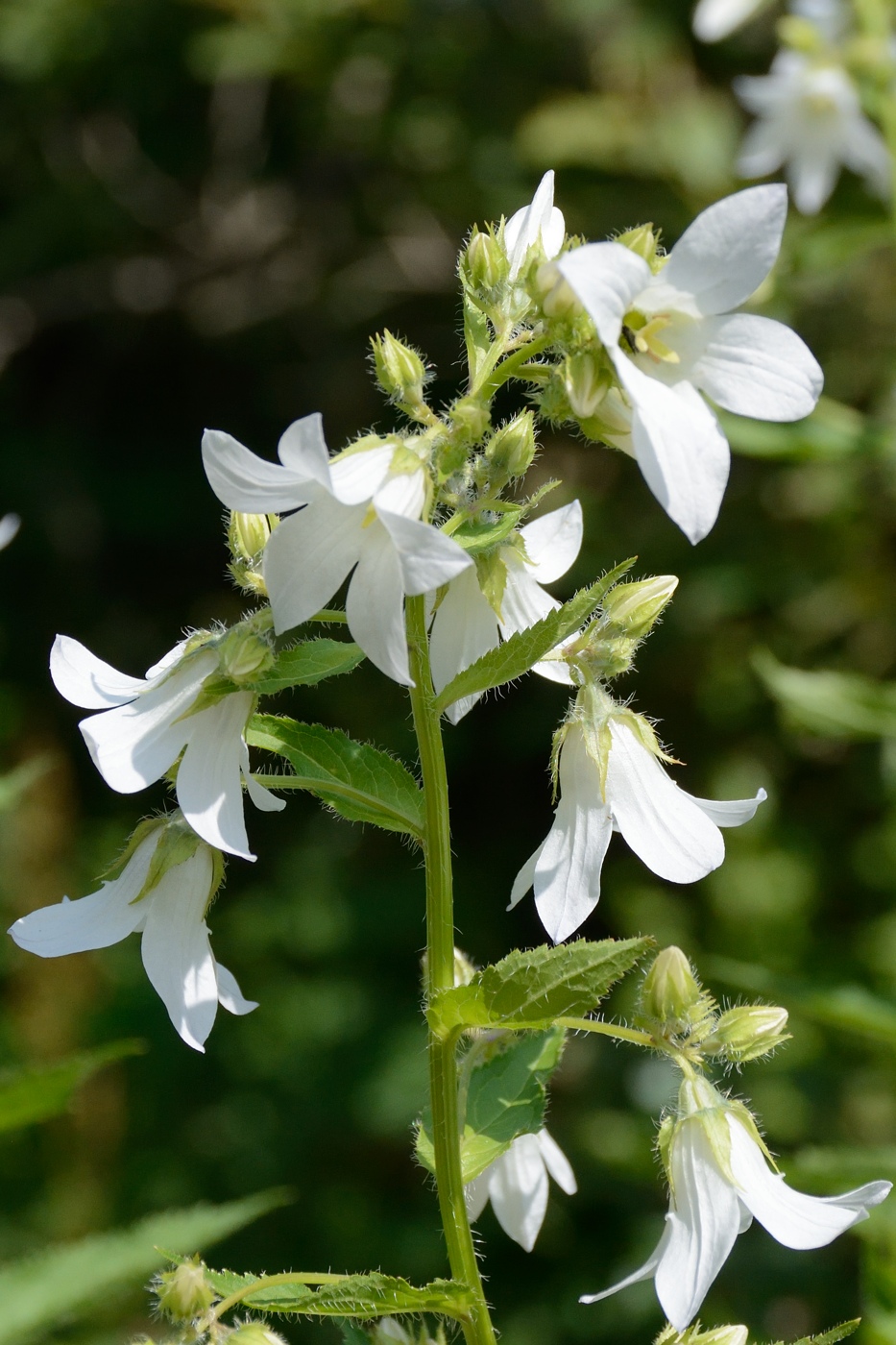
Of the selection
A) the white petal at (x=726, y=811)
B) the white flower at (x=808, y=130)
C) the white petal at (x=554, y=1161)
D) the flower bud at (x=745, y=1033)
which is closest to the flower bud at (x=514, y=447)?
the white petal at (x=726, y=811)

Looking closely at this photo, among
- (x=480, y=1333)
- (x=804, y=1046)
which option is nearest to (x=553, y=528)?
(x=480, y=1333)

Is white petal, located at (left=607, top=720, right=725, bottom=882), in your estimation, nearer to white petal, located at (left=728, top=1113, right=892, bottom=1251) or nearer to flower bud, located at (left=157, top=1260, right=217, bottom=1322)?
white petal, located at (left=728, top=1113, right=892, bottom=1251)

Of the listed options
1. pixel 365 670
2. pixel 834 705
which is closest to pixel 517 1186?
pixel 834 705

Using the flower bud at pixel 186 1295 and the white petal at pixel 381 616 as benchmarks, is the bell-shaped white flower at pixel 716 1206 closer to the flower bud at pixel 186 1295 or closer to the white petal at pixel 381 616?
the flower bud at pixel 186 1295

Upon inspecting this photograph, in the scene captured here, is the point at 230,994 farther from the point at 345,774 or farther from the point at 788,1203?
the point at 788,1203

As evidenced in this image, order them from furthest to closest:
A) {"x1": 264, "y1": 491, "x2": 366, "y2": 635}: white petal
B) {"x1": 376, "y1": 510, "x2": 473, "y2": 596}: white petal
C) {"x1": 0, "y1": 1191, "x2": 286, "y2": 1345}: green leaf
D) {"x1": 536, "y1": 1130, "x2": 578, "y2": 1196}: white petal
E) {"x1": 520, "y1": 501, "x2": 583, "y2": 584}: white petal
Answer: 1. {"x1": 0, "y1": 1191, "x2": 286, "y2": 1345}: green leaf
2. {"x1": 536, "y1": 1130, "x2": 578, "y2": 1196}: white petal
3. {"x1": 520, "y1": 501, "x2": 583, "y2": 584}: white petal
4. {"x1": 264, "y1": 491, "x2": 366, "y2": 635}: white petal
5. {"x1": 376, "y1": 510, "x2": 473, "y2": 596}: white petal

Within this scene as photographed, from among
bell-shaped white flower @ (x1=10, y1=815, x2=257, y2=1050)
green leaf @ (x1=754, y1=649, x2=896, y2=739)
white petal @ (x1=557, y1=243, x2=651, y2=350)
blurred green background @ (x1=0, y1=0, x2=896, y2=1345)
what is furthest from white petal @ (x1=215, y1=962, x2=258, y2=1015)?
blurred green background @ (x1=0, y1=0, x2=896, y2=1345)
